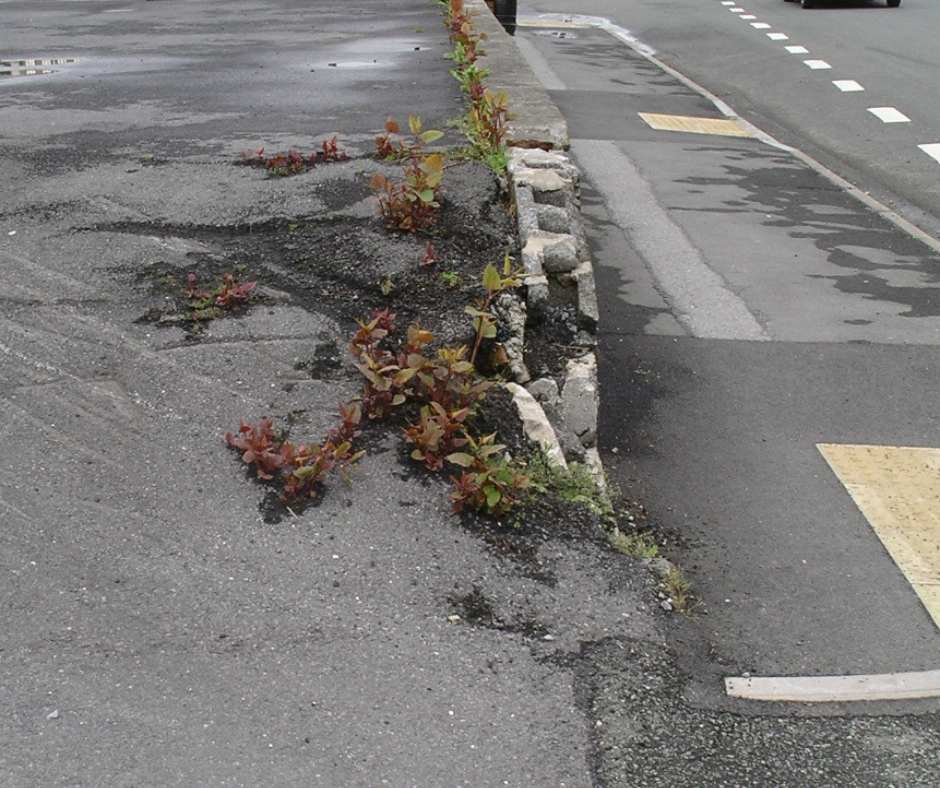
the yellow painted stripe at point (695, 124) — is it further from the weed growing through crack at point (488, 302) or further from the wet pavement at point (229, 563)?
the weed growing through crack at point (488, 302)

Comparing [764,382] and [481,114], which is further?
[481,114]

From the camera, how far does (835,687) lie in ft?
14.4

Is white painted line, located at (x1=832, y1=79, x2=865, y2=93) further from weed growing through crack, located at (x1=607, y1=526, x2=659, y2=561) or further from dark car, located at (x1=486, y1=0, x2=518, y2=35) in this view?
weed growing through crack, located at (x1=607, y1=526, x2=659, y2=561)

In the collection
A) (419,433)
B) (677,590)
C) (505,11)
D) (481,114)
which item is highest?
(481,114)

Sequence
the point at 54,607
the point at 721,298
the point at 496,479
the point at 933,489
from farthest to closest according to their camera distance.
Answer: the point at 721,298 < the point at 933,489 < the point at 496,479 < the point at 54,607

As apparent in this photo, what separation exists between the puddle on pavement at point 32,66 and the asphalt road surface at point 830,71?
8.78 meters

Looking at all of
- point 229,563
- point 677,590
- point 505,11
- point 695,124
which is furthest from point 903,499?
point 505,11

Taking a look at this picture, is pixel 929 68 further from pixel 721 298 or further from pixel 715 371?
pixel 715 371

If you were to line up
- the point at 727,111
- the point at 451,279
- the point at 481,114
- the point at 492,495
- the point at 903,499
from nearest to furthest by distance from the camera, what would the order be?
1. the point at 492,495
2. the point at 903,499
3. the point at 451,279
4. the point at 481,114
5. the point at 727,111

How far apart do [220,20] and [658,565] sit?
48.6 feet

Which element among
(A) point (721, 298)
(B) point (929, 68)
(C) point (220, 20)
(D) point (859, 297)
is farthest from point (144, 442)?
(B) point (929, 68)

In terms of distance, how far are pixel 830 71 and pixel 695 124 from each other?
473cm

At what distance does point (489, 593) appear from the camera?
168 inches

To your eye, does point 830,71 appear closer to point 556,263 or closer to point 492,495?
point 556,263
